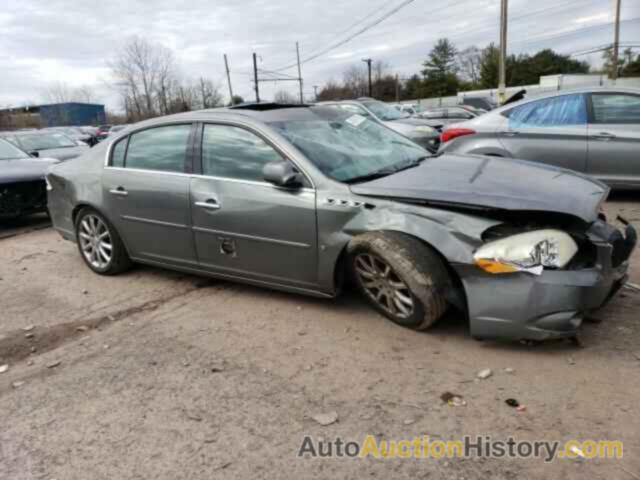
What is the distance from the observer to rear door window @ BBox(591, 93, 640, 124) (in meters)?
6.16

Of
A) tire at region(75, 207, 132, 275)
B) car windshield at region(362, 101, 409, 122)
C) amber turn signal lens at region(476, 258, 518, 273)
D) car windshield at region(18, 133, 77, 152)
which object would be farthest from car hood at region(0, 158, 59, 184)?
car windshield at region(362, 101, 409, 122)

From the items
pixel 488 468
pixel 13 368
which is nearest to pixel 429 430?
pixel 488 468

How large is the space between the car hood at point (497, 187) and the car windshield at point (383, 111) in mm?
8050

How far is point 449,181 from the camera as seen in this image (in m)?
3.33

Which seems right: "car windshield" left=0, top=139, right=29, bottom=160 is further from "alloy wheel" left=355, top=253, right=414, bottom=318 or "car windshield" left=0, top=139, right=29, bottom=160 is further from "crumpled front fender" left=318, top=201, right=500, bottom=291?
"alloy wheel" left=355, top=253, right=414, bottom=318

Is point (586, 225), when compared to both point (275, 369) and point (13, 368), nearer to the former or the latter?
point (275, 369)

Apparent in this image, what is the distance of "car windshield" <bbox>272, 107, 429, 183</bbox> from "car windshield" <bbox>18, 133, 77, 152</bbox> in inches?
389

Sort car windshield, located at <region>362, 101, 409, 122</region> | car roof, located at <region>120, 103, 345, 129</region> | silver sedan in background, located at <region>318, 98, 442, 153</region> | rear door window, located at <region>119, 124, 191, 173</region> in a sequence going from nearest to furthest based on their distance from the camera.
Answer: car roof, located at <region>120, 103, 345, 129</region>
rear door window, located at <region>119, 124, 191, 173</region>
silver sedan in background, located at <region>318, 98, 442, 153</region>
car windshield, located at <region>362, 101, 409, 122</region>

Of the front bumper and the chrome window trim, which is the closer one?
the front bumper

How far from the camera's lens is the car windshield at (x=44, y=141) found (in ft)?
38.4

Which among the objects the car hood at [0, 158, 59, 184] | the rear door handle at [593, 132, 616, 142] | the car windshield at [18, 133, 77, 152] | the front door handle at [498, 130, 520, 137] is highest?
the car windshield at [18, 133, 77, 152]

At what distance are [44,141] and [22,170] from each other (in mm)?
5515

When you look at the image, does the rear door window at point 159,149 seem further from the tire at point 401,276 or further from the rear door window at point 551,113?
the rear door window at point 551,113

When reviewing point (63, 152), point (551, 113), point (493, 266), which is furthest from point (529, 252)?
point (63, 152)
